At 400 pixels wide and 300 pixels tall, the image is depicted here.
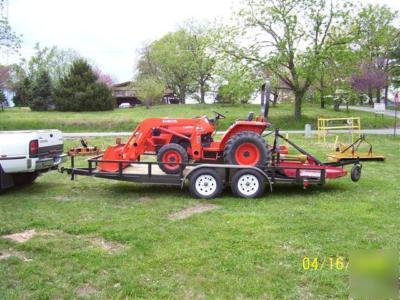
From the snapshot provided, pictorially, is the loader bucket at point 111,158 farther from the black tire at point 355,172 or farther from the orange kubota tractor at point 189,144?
the black tire at point 355,172

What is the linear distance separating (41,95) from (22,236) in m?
37.5

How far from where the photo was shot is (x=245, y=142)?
27.2ft

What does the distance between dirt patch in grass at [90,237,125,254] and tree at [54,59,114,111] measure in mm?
33890

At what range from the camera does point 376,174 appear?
1079cm

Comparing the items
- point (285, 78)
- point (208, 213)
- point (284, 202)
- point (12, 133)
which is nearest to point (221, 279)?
point (208, 213)

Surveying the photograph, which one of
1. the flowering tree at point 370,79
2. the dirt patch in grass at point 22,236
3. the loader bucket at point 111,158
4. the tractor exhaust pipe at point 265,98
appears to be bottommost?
the dirt patch in grass at point 22,236

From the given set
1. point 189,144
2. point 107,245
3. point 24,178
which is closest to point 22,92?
point 24,178

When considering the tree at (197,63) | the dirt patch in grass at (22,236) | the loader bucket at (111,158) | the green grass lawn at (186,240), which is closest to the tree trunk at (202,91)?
the tree at (197,63)

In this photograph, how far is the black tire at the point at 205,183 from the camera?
26.1 feet

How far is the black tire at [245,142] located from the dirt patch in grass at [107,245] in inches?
133

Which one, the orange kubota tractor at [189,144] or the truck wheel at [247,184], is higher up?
the orange kubota tractor at [189,144]

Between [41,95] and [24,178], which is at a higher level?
[41,95]

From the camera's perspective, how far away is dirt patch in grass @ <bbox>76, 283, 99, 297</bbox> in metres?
4.03
